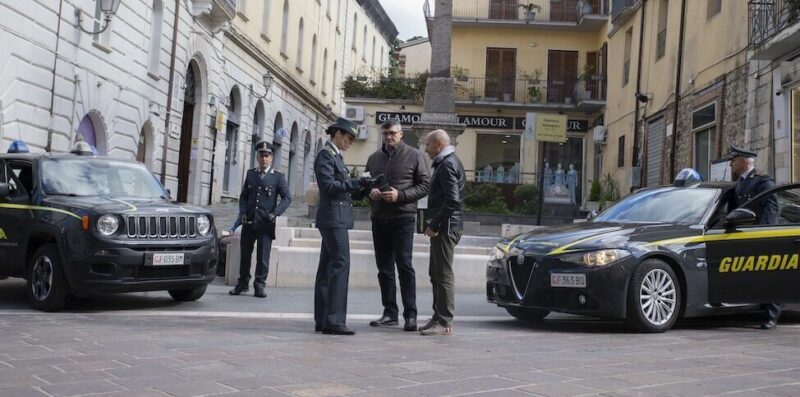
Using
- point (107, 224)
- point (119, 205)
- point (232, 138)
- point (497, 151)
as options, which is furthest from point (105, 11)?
point (497, 151)

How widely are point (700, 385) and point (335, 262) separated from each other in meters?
3.21

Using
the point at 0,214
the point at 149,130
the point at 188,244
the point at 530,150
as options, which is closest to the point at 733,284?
the point at 188,244

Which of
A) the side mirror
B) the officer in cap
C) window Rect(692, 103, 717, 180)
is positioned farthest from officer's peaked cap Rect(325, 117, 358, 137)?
window Rect(692, 103, 717, 180)

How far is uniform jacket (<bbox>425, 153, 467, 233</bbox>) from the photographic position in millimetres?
6895

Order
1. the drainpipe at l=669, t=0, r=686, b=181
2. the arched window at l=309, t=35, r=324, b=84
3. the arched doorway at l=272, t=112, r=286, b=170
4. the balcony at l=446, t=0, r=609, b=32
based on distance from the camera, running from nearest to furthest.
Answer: the drainpipe at l=669, t=0, r=686, b=181
the balcony at l=446, t=0, r=609, b=32
the arched doorway at l=272, t=112, r=286, b=170
the arched window at l=309, t=35, r=324, b=84

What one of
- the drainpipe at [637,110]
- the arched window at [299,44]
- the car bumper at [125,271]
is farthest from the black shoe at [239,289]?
the arched window at [299,44]

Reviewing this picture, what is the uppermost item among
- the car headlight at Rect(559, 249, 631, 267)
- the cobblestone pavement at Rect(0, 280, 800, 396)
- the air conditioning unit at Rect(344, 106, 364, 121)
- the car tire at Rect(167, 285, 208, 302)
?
the air conditioning unit at Rect(344, 106, 364, 121)

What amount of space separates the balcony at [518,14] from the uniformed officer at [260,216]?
24.0 meters

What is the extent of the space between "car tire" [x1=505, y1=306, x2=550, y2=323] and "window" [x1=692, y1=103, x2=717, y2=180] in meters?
12.6

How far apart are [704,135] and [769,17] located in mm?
4734

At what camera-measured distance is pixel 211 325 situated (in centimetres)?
723

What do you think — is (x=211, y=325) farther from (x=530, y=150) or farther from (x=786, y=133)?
(x=530, y=150)

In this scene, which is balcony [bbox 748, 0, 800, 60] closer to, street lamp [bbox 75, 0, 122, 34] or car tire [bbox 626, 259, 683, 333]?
car tire [bbox 626, 259, 683, 333]

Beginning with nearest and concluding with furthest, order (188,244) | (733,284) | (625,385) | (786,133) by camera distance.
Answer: (625,385), (733,284), (188,244), (786,133)
